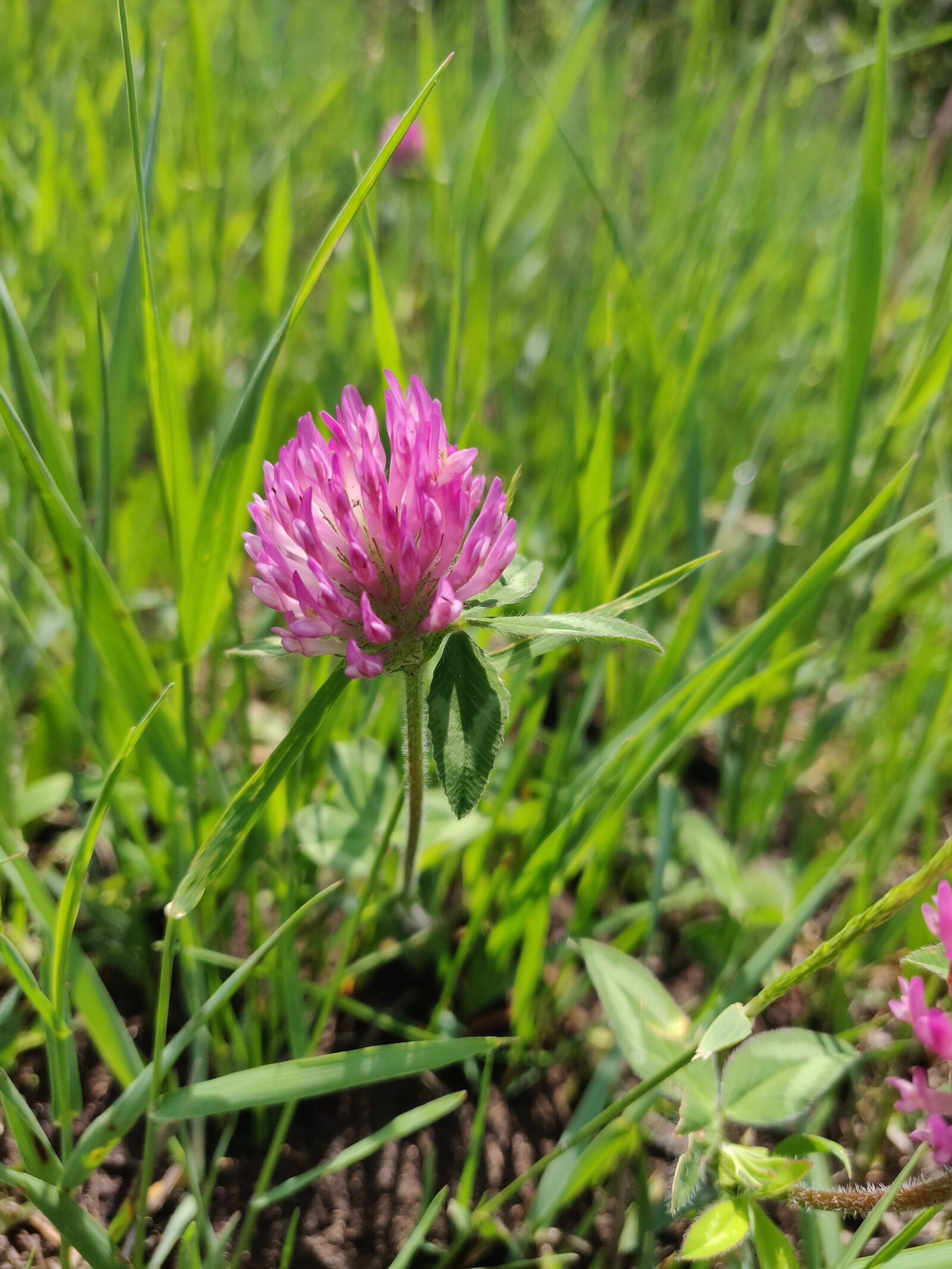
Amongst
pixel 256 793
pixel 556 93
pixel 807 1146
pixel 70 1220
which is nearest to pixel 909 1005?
pixel 807 1146

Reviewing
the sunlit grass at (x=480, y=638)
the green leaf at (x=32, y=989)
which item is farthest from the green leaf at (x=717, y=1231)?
the green leaf at (x=32, y=989)

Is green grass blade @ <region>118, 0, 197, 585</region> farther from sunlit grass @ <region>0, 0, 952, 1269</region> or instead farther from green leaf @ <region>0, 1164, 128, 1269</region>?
green leaf @ <region>0, 1164, 128, 1269</region>

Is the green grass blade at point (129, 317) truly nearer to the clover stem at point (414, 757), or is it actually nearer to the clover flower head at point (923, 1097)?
the clover stem at point (414, 757)

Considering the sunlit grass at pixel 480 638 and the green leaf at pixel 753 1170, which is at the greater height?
the sunlit grass at pixel 480 638

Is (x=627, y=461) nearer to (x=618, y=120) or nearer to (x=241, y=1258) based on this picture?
(x=241, y=1258)

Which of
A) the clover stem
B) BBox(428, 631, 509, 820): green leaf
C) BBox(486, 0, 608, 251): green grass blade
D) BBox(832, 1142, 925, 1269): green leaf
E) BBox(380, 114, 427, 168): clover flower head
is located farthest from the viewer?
BBox(380, 114, 427, 168): clover flower head

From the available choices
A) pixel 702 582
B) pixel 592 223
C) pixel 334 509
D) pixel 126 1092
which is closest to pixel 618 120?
pixel 592 223

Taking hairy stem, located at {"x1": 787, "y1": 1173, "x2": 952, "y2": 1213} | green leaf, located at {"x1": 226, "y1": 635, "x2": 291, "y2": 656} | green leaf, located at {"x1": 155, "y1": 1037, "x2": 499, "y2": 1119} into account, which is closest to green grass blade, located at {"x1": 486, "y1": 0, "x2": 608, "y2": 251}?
green leaf, located at {"x1": 226, "y1": 635, "x2": 291, "y2": 656}
